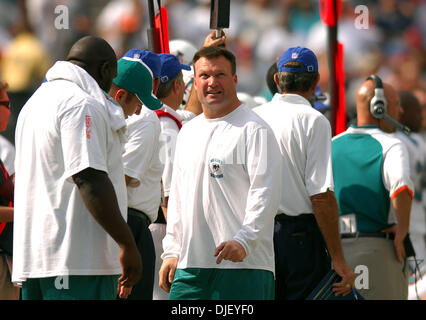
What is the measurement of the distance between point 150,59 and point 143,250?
A: 1101mm

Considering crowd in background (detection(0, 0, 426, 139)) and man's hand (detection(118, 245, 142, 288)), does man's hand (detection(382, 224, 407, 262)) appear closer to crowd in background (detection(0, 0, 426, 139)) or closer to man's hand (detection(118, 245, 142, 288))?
man's hand (detection(118, 245, 142, 288))

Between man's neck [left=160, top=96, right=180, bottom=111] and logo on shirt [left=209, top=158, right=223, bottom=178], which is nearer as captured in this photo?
logo on shirt [left=209, top=158, right=223, bottom=178]

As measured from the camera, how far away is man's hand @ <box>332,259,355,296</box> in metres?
5.50

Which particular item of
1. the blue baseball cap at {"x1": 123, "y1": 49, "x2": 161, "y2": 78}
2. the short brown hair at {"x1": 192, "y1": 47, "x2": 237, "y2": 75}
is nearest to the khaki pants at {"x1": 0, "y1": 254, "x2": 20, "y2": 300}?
the blue baseball cap at {"x1": 123, "y1": 49, "x2": 161, "y2": 78}

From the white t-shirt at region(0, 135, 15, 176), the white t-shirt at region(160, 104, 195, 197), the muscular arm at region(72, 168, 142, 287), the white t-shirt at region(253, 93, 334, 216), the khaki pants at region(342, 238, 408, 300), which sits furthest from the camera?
the white t-shirt at region(0, 135, 15, 176)

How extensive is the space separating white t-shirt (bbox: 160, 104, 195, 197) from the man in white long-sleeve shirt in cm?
82

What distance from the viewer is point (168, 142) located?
5.81m

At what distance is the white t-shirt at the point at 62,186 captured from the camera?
393 centimetres

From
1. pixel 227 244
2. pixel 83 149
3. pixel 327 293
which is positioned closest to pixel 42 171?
pixel 83 149

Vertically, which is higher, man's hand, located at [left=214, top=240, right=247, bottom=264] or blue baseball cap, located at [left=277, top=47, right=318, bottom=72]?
blue baseball cap, located at [left=277, top=47, right=318, bottom=72]

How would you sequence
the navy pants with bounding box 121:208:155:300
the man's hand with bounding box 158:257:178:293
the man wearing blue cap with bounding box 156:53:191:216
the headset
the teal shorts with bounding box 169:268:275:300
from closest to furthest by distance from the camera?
the teal shorts with bounding box 169:268:275:300 < the man's hand with bounding box 158:257:178:293 < the navy pants with bounding box 121:208:155:300 < the man wearing blue cap with bounding box 156:53:191:216 < the headset

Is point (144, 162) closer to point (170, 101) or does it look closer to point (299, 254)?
point (170, 101)

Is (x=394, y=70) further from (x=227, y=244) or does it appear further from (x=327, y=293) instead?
(x=227, y=244)
